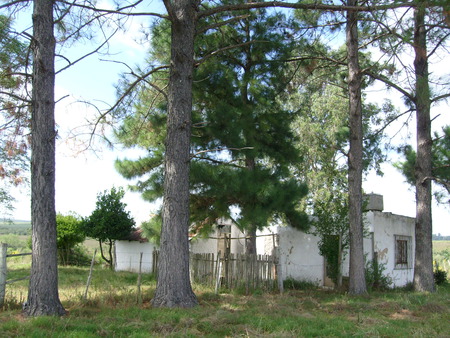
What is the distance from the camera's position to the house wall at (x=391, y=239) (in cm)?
1619

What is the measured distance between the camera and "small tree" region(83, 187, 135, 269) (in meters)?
23.0

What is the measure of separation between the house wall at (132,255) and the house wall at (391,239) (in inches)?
467

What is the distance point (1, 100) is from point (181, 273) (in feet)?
19.4

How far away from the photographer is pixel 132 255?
950 inches

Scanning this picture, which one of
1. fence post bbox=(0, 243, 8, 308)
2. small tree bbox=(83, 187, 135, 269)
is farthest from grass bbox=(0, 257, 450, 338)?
small tree bbox=(83, 187, 135, 269)

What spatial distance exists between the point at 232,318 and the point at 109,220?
635 inches

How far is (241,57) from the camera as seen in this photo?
14.1 m

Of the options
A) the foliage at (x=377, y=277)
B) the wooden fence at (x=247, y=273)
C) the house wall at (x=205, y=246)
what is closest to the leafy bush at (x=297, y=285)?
the wooden fence at (x=247, y=273)

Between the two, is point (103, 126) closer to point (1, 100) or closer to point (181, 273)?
point (1, 100)

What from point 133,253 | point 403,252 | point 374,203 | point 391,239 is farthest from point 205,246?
point 403,252

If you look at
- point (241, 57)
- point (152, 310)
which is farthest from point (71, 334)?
point (241, 57)

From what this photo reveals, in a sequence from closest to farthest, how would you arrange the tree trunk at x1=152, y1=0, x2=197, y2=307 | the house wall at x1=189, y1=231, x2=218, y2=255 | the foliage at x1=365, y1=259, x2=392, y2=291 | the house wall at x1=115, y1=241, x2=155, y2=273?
the tree trunk at x1=152, y1=0, x2=197, y2=307, the foliage at x1=365, y1=259, x2=392, y2=291, the house wall at x1=189, y1=231, x2=218, y2=255, the house wall at x1=115, y1=241, x2=155, y2=273

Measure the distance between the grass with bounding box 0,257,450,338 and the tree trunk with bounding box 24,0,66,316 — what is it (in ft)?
1.65

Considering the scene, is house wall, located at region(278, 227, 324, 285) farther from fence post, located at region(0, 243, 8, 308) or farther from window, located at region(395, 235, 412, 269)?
fence post, located at region(0, 243, 8, 308)
